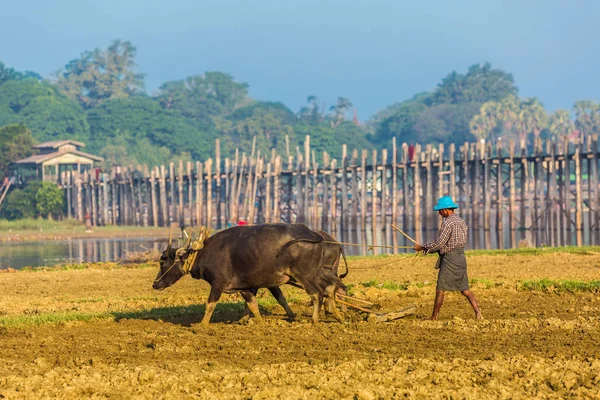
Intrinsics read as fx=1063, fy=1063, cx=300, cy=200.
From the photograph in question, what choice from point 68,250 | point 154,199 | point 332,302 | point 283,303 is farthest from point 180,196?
point 332,302

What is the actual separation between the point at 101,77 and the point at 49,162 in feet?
201

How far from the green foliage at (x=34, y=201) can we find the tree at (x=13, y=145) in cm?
494

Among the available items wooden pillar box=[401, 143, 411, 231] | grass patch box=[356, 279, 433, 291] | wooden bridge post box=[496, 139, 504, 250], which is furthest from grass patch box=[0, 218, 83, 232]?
grass patch box=[356, 279, 433, 291]

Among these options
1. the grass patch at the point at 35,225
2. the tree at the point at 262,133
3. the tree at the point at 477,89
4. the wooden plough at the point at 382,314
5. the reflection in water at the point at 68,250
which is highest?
the tree at the point at 477,89

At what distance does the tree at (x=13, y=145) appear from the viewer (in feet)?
239

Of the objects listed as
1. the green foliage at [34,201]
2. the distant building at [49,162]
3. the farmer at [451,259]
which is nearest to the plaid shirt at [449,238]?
the farmer at [451,259]

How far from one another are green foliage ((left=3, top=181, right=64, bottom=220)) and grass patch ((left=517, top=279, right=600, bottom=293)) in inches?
2093

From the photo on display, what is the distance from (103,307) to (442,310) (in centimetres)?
553

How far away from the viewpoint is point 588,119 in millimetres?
104812

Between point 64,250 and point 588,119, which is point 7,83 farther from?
point 64,250

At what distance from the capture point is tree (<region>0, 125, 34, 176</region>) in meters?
72.9

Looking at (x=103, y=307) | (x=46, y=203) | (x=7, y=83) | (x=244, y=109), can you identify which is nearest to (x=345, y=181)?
(x=46, y=203)

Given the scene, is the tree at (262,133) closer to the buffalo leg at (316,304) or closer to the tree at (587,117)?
the tree at (587,117)

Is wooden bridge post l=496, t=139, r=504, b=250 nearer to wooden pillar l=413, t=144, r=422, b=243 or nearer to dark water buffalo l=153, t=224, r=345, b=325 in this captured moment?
wooden pillar l=413, t=144, r=422, b=243
